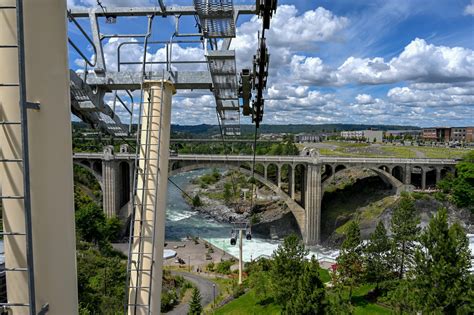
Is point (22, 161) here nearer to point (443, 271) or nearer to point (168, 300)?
point (443, 271)

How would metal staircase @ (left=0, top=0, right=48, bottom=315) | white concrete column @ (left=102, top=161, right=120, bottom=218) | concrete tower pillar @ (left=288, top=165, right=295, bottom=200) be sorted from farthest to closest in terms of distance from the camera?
concrete tower pillar @ (left=288, top=165, right=295, bottom=200), white concrete column @ (left=102, top=161, right=120, bottom=218), metal staircase @ (left=0, top=0, right=48, bottom=315)

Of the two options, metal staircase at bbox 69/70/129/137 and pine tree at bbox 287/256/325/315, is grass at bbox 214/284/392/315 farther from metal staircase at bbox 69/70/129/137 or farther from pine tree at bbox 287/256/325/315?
metal staircase at bbox 69/70/129/137

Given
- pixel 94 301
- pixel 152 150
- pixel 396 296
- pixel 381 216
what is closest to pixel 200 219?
pixel 381 216

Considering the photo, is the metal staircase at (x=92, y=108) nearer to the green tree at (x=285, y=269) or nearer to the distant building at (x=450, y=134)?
the green tree at (x=285, y=269)

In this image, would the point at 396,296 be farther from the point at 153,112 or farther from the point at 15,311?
the point at 15,311

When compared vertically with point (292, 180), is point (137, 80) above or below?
above

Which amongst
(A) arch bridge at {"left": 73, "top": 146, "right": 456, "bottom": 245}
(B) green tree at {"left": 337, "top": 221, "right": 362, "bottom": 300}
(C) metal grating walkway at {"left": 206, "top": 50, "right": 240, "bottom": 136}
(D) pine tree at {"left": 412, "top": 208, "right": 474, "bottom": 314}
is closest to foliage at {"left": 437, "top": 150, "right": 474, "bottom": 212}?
(A) arch bridge at {"left": 73, "top": 146, "right": 456, "bottom": 245}

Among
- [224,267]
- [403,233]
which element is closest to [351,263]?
[403,233]
